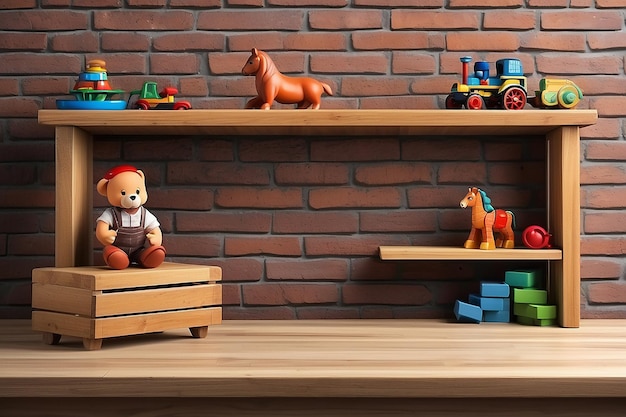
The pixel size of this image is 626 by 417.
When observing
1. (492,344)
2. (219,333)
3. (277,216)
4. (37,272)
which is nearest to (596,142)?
(492,344)

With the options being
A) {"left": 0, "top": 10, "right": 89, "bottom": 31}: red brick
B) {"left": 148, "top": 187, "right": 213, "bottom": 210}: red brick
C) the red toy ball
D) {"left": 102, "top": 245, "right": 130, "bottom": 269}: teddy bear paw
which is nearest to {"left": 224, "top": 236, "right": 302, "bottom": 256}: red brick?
{"left": 148, "top": 187, "right": 213, "bottom": 210}: red brick

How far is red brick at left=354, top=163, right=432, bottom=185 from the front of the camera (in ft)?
7.48

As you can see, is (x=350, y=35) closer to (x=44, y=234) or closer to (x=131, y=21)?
(x=131, y=21)

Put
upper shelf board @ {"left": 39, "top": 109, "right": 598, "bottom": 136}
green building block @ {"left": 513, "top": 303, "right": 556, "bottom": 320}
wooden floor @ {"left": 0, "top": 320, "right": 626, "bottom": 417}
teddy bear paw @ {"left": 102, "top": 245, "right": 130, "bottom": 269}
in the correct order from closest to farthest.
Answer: wooden floor @ {"left": 0, "top": 320, "right": 626, "bottom": 417} → teddy bear paw @ {"left": 102, "top": 245, "right": 130, "bottom": 269} → upper shelf board @ {"left": 39, "top": 109, "right": 598, "bottom": 136} → green building block @ {"left": 513, "top": 303, "right": 556, "bottom": 320}

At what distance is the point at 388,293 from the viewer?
7.50 ft

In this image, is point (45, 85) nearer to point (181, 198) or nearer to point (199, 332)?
point (181, 198)

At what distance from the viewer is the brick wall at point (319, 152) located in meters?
2.27

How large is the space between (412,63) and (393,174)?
0.34 metres

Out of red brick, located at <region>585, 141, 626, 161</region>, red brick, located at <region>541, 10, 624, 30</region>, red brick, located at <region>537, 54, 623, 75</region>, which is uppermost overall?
red brick, located at <region>541, 10, 624, 30</region>

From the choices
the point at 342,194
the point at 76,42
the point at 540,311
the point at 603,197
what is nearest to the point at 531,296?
the point at 540,311

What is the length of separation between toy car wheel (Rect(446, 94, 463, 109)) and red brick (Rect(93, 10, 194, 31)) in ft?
2.69

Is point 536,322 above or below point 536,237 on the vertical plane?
below

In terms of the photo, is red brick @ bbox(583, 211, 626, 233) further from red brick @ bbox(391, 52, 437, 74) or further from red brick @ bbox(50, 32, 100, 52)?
red brick @ bbox(50, 32, 100, 52)

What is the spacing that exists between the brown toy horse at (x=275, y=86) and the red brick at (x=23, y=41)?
2.08ft
